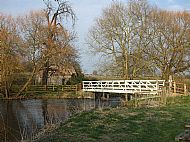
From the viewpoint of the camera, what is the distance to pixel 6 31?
Result: 3531 centimetres

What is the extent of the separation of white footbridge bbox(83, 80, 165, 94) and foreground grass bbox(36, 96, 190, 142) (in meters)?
12.5

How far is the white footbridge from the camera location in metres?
29.1

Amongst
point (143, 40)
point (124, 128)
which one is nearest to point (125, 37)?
point (143, 40)

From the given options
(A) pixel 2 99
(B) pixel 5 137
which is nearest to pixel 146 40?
(A) pixel 2 99

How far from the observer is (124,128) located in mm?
11117

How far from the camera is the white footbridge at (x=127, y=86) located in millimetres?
29116

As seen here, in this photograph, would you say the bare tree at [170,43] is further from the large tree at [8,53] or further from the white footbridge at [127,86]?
the large tree at [8,53]

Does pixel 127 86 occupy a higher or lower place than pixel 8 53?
lower

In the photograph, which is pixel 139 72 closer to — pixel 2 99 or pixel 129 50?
pixel 129 50

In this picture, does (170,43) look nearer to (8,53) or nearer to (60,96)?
(60,96)

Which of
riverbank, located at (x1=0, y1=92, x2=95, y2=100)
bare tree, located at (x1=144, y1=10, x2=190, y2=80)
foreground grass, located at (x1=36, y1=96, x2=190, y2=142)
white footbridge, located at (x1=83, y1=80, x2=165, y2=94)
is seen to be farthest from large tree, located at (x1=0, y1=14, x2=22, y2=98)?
foreground grass, located at (x1=36, y1=96, x2=190, y2=142)

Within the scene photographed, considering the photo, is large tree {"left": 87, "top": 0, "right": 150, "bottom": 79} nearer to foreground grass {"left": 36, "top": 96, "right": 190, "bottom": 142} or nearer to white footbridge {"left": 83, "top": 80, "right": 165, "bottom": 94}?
white footbridge {"left": 83, "top": 80, "right": 165, "bottom": 94}

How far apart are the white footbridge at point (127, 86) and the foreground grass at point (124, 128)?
1254 centimetres

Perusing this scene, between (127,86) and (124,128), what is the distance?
21960 mm
